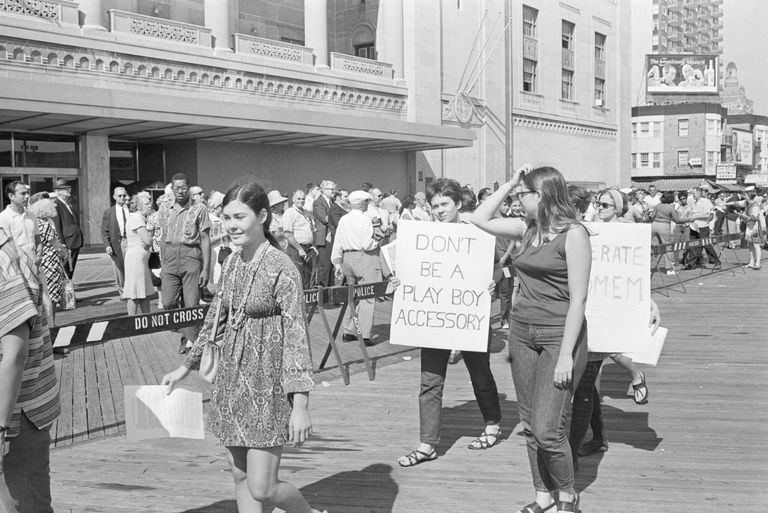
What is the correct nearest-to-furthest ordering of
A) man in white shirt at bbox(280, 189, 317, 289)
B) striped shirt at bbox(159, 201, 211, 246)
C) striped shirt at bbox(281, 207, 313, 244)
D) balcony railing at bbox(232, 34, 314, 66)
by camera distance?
striped shirt at bbox(159, 201, 211, 246), man in white shirt at bbox(280, 189, 317, 289), striped shirt at bbox(281, 207, 313, 244), balcony railing at bbox(232, 34, 314, 66)

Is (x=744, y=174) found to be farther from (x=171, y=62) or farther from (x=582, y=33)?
(x=171, y=62)

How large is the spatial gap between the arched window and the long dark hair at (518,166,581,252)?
3438 cm

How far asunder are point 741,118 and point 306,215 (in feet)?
354

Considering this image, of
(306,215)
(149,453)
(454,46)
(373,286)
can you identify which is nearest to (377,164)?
(454,46)

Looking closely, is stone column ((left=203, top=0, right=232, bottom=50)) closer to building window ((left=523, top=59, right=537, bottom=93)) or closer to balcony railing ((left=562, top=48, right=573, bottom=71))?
building window ((left=523, top=59, right=537, bottom=93))

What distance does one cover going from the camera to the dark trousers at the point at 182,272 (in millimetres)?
10180

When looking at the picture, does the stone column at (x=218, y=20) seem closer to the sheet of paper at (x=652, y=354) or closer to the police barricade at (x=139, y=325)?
Answer: the police barricade at (x=139, y=325)

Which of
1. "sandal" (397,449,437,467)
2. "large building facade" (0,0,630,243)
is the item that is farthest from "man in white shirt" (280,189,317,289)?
"sandal" (397,449,437,467)

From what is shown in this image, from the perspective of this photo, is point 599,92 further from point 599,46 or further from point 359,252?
point 359,252

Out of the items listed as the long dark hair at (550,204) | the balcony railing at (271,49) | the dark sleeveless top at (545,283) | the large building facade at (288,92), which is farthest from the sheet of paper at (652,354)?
the balcony railing at (271,49)

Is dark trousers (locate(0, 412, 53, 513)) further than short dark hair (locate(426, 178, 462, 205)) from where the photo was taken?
No

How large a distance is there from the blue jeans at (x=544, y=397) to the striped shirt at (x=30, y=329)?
2.35m

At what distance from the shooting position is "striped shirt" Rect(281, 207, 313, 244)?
1401 centimetres

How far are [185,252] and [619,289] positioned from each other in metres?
5.80
